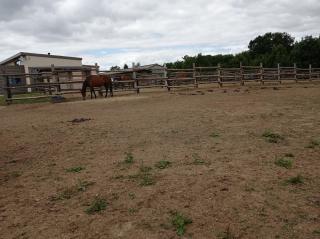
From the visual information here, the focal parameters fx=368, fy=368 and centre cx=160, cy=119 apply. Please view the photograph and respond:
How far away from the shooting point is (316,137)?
232 inches

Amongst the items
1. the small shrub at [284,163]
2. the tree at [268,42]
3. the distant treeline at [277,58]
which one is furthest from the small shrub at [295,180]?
the tree at [268,42]

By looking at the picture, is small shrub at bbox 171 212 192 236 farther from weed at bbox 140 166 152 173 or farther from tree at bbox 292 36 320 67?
tree at bbox 292 36 320 67

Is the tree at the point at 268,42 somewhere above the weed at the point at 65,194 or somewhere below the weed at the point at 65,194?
above

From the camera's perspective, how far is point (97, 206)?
11.6ft

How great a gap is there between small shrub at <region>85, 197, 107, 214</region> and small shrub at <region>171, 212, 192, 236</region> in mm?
716

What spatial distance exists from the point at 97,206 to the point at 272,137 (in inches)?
137

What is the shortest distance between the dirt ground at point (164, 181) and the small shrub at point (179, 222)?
0.07 ft

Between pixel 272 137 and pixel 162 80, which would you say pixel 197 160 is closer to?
pixel 272 137

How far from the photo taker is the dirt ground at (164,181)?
3104mm

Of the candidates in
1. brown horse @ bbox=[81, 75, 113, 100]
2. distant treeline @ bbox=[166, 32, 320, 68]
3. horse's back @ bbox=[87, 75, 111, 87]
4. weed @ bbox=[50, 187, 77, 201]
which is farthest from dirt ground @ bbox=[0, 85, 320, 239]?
distant treeline @ bbox=[166, 32, 320, 68]

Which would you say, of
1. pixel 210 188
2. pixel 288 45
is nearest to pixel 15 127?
pixel 210 188

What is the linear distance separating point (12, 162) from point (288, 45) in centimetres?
6903

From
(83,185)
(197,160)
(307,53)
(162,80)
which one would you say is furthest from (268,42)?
(83,185)

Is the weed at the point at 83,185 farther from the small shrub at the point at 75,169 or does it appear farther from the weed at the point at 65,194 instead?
the small shrub at the point at 75,169
